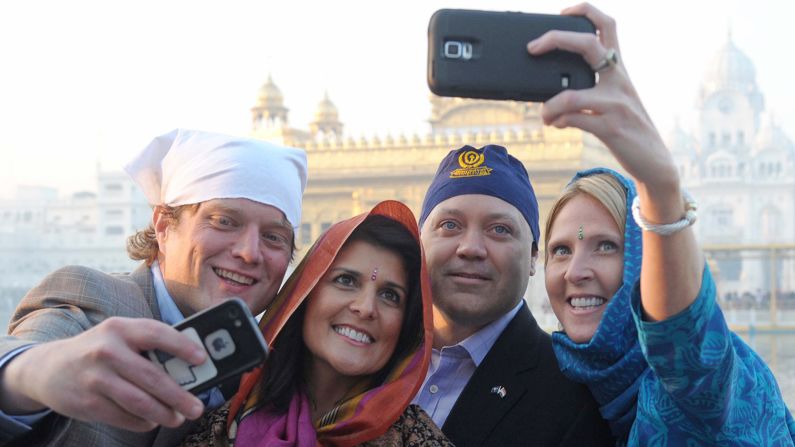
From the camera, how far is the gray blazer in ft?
4.20

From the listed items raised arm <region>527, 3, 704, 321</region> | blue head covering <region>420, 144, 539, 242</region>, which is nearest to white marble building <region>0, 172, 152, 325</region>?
blue head covering <region>420, 144, 539, 242</region>

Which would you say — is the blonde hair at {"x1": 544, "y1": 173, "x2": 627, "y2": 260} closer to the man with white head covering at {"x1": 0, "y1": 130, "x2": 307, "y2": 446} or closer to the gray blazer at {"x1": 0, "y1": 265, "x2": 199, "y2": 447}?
the man with white head covering at {"x1": 0, "y1": 130, "x2": 307, "y2": 446}

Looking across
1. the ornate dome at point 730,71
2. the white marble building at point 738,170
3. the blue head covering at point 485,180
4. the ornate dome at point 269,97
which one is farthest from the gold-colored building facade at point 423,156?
the ornate dome at point 730,71

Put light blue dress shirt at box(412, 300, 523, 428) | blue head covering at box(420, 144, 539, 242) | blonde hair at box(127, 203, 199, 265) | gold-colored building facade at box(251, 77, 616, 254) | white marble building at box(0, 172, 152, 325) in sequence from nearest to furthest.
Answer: blonde hair at box(127, 203, 199, 265), light blue dress shirt at box(412, 300, 523, 428), blue head covering at box(420, 144, 539, 242), gold-colored building facade at box(251, 77, 616, 254), white marble building at box(0, 172, 152, 325)

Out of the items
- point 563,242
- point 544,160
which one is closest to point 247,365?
point 563,242

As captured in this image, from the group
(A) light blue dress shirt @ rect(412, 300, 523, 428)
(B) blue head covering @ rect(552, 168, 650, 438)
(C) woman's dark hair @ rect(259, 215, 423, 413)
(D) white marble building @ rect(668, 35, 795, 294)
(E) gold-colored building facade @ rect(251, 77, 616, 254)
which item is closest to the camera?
(B) blue head covering @ rect(552, 168, 650, 438)

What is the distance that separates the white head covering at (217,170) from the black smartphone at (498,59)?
0.66m

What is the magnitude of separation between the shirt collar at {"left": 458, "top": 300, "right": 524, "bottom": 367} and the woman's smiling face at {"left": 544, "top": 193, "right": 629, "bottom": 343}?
1.08ft

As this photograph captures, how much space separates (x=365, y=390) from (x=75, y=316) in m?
0.50

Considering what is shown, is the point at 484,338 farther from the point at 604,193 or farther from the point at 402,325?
the point at 604,193

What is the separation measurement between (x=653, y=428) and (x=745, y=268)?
119ft

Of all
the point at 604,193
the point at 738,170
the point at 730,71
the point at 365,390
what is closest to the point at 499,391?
the point at 365,390

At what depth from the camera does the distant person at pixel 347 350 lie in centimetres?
161

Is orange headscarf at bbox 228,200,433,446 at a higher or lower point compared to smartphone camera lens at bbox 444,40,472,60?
lower
